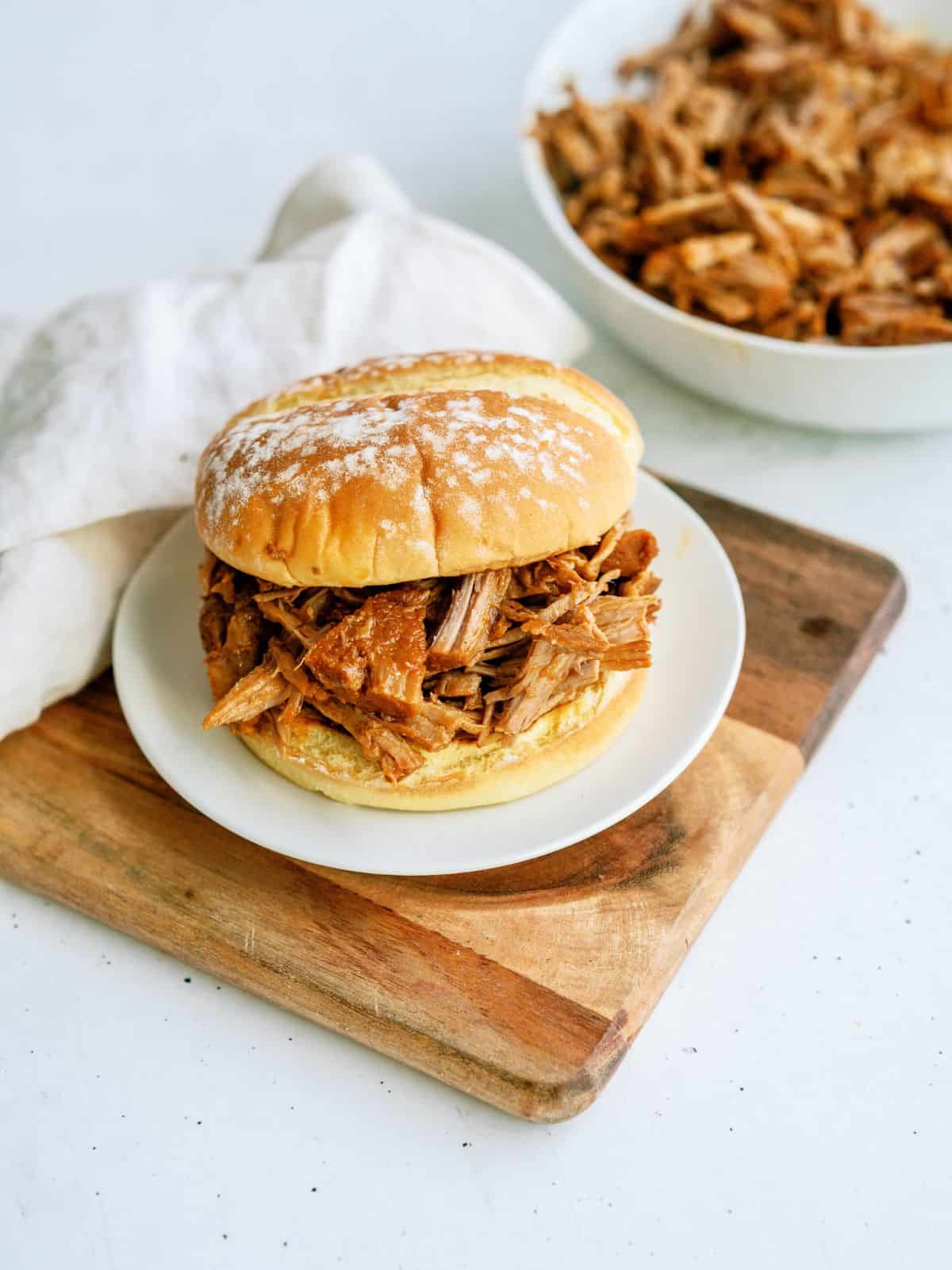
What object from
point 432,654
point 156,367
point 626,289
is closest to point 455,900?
point 432,654

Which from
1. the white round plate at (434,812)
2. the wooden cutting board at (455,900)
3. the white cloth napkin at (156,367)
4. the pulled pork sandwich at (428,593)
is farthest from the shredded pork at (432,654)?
the white cloth napkin at (156,367)

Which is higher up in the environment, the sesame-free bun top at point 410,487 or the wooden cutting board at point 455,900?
the sesame-free bun top at point 410,487

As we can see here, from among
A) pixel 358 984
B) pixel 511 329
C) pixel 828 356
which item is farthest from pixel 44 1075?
pixel 828 356

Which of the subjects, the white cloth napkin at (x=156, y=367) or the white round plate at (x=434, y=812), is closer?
the white round plate at (x=434, y=812)

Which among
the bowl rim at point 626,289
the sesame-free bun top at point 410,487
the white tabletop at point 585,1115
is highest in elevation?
the sesame-free bun top at point 410,487

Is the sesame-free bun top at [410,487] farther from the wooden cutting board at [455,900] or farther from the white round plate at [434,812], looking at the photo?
the wooden cutting board at [455,900]

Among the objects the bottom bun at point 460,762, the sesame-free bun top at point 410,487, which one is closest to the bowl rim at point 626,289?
the sesame-free bun top at point 410,487

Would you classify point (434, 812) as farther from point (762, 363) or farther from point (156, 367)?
point (762, 363)
